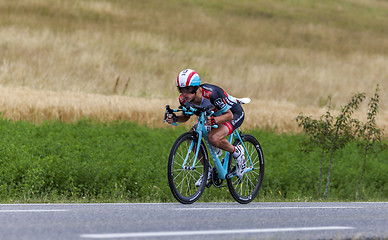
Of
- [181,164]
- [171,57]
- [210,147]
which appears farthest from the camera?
[171,57]

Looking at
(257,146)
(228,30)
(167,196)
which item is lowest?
(167,196)

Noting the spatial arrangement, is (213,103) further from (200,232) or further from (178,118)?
(200,232)

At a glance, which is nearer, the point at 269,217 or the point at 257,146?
the point at 269,217

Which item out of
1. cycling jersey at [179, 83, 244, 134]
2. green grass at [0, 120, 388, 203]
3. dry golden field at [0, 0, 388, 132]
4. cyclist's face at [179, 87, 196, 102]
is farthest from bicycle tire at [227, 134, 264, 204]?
dry golden field at [0, 0, 388, 132]

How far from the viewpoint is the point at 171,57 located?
40.0 meters

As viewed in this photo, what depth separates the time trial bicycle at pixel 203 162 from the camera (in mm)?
10055

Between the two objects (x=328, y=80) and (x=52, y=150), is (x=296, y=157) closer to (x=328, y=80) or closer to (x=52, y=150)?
(x=52, y=150)

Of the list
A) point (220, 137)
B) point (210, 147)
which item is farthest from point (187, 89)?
point (210, 147)

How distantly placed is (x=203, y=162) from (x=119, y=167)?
4.21 m

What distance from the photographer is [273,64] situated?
139ft

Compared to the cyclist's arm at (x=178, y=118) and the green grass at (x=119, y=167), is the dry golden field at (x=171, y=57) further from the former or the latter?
the cyclist's arm at (x=178, y=118)

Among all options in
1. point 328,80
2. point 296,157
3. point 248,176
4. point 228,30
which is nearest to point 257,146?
point 248,176

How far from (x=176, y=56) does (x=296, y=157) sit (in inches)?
881

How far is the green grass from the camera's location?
13.3 meters
